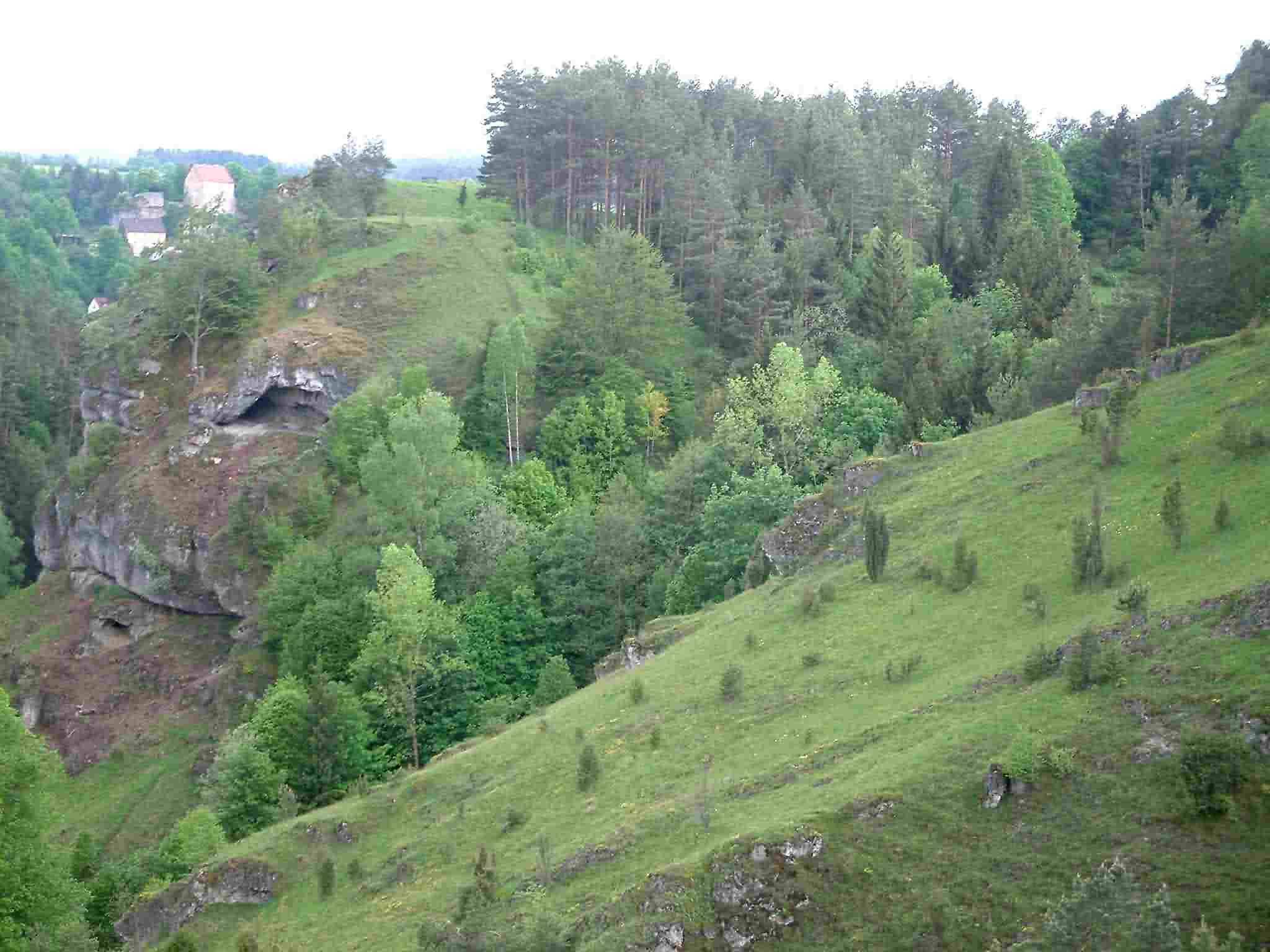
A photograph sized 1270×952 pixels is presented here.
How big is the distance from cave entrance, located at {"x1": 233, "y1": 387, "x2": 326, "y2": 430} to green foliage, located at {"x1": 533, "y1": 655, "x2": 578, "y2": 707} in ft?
97.0

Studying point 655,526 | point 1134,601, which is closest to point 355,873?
point 1134,601

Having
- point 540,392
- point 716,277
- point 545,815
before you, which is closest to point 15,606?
point 540,392

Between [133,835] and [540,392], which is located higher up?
[540,392]

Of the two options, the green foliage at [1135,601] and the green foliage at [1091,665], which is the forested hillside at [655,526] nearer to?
the green foliage at [1091,665]

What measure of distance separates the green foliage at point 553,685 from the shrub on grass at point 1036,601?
18301mm

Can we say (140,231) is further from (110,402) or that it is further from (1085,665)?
(1085,665)

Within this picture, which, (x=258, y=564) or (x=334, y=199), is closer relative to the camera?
(x=258, y=564)

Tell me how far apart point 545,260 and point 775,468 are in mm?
34723

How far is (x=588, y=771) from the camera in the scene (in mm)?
30625

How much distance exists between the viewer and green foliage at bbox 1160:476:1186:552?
97.7ft

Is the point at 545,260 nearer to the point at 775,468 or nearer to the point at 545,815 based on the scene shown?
the point at 775,468

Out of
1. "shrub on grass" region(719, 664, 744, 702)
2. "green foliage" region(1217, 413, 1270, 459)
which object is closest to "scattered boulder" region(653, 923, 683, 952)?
"shrub on grass" region(719, 664, 744, 702)

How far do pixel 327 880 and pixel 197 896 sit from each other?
5068 mm

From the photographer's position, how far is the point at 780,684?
1257 inches
